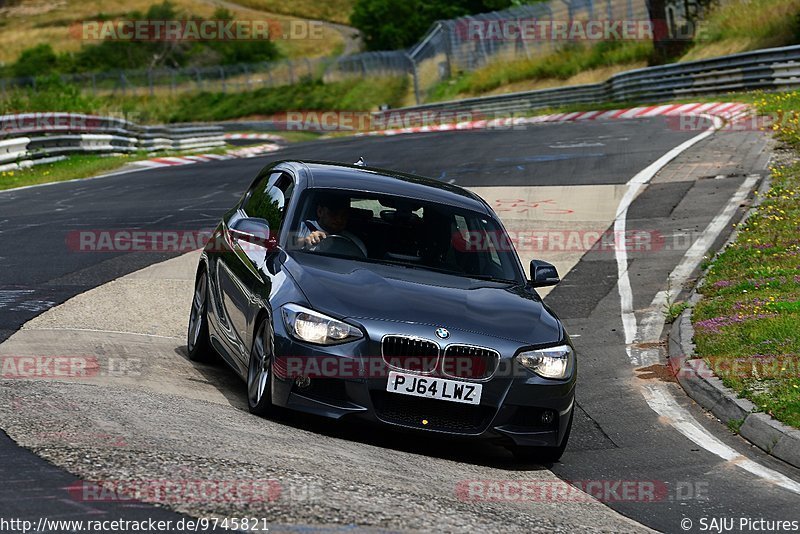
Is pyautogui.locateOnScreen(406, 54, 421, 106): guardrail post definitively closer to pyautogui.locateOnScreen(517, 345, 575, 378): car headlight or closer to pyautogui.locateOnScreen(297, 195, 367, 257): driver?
pyautogui.locateOnScreen(297, 195, 367, 257): driver

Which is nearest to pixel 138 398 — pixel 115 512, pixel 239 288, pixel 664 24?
pixel 239 288

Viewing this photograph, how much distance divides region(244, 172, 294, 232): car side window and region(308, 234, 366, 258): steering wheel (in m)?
0.39

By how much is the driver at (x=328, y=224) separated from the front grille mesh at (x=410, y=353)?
1.41m

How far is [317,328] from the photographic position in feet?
23.7

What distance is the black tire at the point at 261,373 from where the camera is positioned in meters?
7.48

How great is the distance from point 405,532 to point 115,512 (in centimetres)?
118

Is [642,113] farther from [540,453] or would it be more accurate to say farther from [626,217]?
[540,453]

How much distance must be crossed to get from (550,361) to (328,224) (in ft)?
6.35

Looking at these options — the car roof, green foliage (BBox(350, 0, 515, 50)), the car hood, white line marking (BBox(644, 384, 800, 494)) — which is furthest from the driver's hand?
green foliage (BBox(350, 0, 515, 50))

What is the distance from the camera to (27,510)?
495 cm

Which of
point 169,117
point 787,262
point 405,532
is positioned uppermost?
point 405,532

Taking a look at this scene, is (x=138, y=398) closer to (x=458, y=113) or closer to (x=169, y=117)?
(x=458, y=113)
